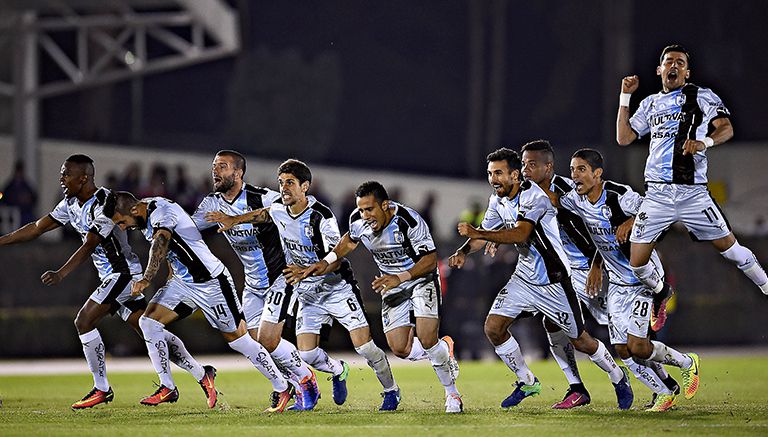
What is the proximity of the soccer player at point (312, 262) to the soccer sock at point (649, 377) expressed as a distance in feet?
7.26

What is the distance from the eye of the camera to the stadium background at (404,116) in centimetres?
2356

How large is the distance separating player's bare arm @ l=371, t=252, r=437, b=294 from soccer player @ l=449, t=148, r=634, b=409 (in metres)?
0.24

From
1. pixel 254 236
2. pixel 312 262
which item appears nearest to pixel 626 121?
pixel 312 262

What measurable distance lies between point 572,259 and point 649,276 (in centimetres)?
100

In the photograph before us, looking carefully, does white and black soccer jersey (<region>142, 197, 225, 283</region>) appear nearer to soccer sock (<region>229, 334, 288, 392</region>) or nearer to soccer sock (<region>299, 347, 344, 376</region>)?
soccer sock (<region>229, 334, 288, 392</region>)

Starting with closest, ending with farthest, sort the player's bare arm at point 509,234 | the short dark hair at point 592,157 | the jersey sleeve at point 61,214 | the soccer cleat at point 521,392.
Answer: the player's bare arm at point 509,234, the short dark hair at point 592,157, the soccer cleat at point 521,392, the jersey sleeve at point 61,214

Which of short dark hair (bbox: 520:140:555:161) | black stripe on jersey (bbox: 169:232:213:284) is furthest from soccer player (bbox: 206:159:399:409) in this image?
short dark hair (bbox: 520:140:555:161)

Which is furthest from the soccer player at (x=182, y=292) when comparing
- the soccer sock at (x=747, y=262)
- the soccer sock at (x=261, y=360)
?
the soccer sock at (x=747, y=262)

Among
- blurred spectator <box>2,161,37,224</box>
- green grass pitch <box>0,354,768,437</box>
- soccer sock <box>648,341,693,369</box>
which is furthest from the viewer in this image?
blurred spectator <box>2,161,37,224</box>

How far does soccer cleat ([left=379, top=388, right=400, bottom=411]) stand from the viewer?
12.6 m

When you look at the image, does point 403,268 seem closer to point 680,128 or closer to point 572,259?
point 572,259

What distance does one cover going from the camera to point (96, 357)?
1345 centimetres

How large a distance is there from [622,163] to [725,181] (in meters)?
2.46

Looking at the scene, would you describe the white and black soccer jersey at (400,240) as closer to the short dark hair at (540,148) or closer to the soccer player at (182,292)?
the short dark hair at (540,148)
